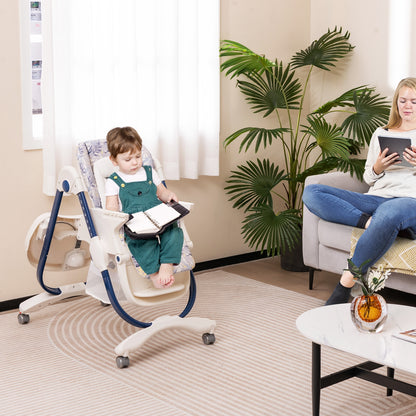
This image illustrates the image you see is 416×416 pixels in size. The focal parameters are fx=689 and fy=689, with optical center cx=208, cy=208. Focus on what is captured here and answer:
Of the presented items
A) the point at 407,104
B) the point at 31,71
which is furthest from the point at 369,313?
the point at 31,71

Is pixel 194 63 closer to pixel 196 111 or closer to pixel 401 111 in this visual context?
pixel 196 111

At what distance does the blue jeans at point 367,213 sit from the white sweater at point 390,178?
0.06 meters

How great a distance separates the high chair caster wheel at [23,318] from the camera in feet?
10.9

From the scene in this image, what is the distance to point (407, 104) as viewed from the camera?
3.42 meters

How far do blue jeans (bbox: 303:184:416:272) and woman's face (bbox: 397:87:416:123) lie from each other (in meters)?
0.43

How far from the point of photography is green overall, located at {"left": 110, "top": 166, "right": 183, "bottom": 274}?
9.50 feet

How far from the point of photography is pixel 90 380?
270 cm

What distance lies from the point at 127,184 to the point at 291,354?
1020 mm

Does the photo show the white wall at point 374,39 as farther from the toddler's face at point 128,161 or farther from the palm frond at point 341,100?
the toddler's face at point 128,161

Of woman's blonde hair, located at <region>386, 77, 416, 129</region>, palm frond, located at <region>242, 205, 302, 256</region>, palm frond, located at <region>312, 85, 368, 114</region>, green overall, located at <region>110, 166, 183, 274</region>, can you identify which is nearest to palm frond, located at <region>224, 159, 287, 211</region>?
palm frond, located at <region>242, 205, 302, 256</region>

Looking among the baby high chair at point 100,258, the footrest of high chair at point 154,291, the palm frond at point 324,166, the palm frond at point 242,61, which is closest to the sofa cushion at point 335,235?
the palm frond at point 324,166

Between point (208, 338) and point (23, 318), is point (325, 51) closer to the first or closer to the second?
point (208, 338)

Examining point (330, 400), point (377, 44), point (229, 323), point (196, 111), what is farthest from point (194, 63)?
point (330, 400)

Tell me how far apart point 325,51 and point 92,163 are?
192 cm
